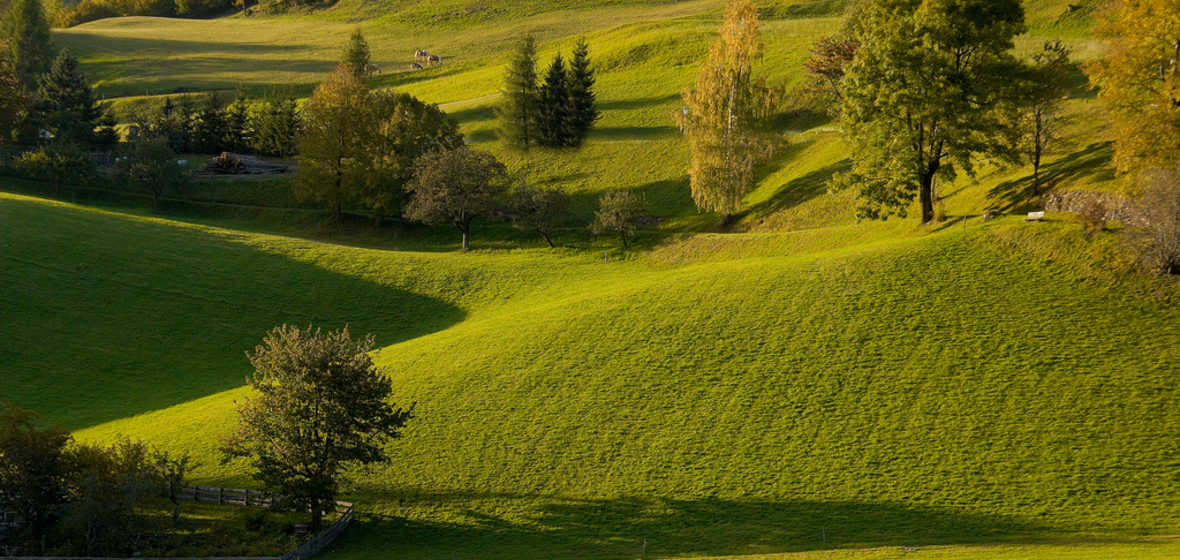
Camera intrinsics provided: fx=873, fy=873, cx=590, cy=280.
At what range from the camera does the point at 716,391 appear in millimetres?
49000

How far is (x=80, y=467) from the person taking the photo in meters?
39.2

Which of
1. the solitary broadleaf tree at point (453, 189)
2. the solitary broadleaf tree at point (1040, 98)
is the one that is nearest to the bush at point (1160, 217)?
the solitary broadleaf tree at point (1040, 98)

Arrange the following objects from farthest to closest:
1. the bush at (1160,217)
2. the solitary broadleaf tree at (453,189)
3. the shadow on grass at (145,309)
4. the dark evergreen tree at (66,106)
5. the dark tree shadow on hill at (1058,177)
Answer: the dark evergreen tree at (66,106) < the solitary broadleaf tree at (453,189) < the dark tree shadow on hill at (1058,177) < the shadow on grass at (145,309) < the bush at (1160,217)

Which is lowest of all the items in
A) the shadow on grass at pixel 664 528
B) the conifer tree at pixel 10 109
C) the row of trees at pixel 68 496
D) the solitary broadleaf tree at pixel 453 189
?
the shadow on grass at pixel 664 528

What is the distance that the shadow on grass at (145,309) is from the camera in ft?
187

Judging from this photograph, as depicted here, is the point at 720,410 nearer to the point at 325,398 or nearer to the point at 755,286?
the point at 755,286

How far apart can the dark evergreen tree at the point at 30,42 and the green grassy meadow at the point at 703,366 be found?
67.0 m

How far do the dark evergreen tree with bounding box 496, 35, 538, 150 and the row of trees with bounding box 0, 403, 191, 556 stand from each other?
74.3 m

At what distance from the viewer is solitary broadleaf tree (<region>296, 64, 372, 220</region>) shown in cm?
9512

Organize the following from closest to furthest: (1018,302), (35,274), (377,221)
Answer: (1018,302) → (35,274) → (377,221)

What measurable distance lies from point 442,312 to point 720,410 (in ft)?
97.2

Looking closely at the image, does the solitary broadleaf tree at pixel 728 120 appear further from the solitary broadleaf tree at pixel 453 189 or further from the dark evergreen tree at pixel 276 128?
the dark evergreen tree at pixel 276 128

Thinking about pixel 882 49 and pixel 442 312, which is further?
pixel 442 312

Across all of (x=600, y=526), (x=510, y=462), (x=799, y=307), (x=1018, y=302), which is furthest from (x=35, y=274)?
(x=1018, y=302)
